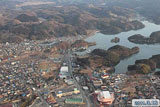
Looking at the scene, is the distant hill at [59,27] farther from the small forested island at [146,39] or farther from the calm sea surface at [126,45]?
the small forested island at [146,39]

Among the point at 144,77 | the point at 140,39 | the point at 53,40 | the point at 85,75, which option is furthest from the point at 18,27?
the point at 144,77

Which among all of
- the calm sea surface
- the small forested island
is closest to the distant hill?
the calm sea surface

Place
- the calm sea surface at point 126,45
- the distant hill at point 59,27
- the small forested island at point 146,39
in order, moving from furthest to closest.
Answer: the distant hill at point 59,27, the small forested island at point 146,39, the calm sea surface at point 126,45

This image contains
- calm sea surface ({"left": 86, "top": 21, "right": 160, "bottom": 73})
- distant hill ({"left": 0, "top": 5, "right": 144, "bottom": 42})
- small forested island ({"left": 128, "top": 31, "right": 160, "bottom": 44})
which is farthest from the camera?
distant hill ({"left": 0, "top": 5, "right": 144, "bottom": 42})

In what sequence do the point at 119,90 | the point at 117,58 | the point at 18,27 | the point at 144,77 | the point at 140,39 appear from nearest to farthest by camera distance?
the point at 119,90 < the point at 144,77 < the point at 117,58 < the point at 140,39 < the point at 18,27

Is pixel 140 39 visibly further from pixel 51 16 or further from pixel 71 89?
pixel 51 16

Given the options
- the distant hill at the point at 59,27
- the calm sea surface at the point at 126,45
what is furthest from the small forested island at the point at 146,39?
the distant hill at the point at 59,27

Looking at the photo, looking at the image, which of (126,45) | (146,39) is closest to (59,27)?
(126,45)

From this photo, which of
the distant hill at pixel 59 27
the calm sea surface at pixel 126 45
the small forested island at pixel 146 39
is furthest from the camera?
the distant hill at pixel 59 27

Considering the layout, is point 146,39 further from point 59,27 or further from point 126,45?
point 59,27

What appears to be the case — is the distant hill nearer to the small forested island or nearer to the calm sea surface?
the calm sea surface

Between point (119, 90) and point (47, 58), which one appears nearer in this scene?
point (119, 90)
